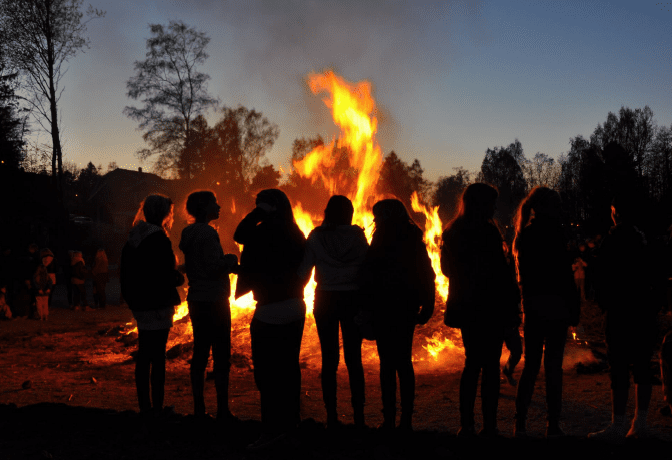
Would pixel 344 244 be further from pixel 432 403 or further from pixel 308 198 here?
pixel 308 198

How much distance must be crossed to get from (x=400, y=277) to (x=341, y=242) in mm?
613

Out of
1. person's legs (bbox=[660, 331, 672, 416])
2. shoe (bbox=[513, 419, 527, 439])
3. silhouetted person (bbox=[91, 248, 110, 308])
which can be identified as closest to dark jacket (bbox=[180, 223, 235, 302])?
shoe (bbox=[513, 419, 527, 439])

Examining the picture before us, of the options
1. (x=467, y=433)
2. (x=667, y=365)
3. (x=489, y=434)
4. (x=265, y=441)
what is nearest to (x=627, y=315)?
(x=667, y=365)

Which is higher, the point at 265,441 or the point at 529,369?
the point at 529,369

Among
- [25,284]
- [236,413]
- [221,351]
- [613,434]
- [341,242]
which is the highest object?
[341,242]

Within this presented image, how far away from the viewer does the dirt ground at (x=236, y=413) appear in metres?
4.23

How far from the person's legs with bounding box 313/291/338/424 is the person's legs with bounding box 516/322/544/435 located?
1.58m

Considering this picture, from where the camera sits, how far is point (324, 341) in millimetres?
4598

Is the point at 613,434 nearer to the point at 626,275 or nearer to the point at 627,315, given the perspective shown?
the point at 627,315

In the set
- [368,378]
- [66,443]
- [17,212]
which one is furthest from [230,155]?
[66,443]

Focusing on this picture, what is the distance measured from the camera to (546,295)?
14.2ft

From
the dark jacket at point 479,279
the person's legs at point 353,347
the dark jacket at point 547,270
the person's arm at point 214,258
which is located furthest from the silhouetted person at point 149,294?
the dark jacket at point 547,270

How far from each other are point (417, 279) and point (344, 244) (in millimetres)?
706

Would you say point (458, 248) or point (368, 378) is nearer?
point (458, 248)
